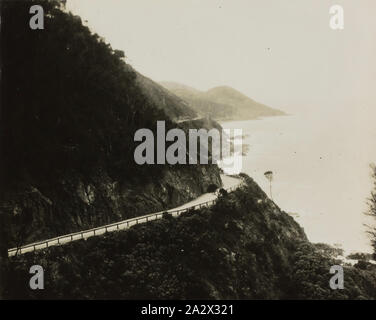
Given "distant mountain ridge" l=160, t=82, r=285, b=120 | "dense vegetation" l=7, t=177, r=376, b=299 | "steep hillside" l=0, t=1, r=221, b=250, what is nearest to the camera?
"dense vegetation" l=7, t=177, r=376, b=299

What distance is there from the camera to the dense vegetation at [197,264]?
23.1 m

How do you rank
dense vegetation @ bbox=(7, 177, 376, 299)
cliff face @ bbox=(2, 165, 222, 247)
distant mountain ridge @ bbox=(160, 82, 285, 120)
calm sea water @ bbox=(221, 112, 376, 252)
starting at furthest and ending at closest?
distant mountain ridge @ bbox=(160, 82, 285, 120) → calm sea water @ bbox=(221, 112, 376, 252) → cliff face @ bbox=(2, 165, 222, 247) → dense vegetation @ bbox=(7, 177, 376, 299)

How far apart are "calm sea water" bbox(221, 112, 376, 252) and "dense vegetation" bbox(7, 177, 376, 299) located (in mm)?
14306

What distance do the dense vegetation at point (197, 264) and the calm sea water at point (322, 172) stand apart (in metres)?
14.3

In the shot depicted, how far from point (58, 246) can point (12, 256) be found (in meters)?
2.83

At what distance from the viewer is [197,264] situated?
27.6m

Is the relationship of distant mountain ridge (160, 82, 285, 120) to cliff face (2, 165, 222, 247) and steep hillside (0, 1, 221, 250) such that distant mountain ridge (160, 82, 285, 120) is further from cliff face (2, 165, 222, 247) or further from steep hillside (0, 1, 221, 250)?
cliff face (2, 165, 222, 247)

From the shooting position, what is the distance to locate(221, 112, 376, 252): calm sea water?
58469 millimetres

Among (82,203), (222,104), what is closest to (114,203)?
(82,203)

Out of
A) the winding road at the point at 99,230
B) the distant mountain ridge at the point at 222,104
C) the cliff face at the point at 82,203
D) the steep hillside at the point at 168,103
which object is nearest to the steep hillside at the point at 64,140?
the cliff face at the point at 82,203

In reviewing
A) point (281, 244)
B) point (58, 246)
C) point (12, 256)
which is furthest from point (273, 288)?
point (12, 256)

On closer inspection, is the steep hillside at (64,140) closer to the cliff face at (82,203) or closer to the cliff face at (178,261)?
the cliff face at (82,203)

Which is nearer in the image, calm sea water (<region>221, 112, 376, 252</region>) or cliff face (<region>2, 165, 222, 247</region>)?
cliff face (<region>2, 165, 222, 247</region>)

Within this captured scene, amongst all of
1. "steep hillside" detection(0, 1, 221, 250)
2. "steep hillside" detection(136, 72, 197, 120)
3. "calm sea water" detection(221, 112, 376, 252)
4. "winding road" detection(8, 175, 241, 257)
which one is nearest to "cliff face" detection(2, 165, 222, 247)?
"steep hillside" detection(0, 1, 221, 250)
